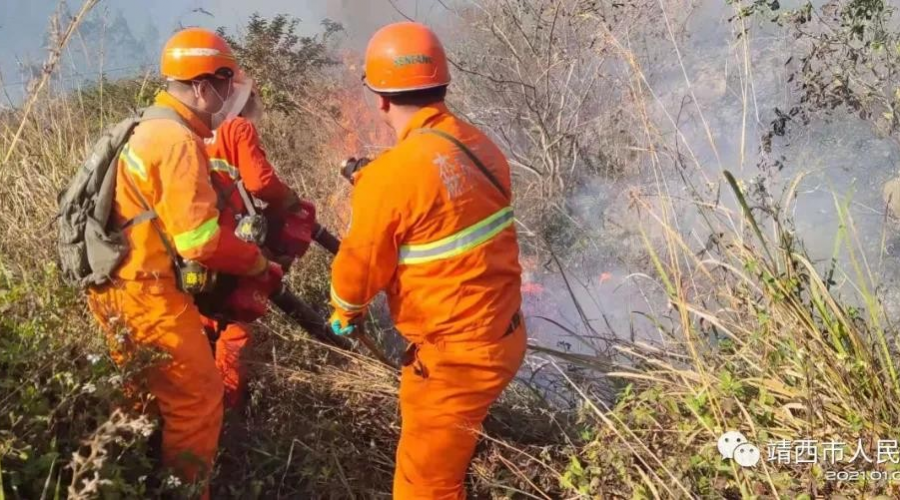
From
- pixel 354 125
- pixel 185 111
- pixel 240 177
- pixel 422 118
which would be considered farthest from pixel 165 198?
pixel 354 125

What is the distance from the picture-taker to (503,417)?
3312 mm

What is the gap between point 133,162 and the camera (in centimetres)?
268

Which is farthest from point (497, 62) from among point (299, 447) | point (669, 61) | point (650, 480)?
point (650, 480)

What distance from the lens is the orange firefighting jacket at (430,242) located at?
242 cm

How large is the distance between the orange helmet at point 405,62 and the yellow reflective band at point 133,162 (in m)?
0.91

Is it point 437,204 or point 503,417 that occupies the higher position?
point 437,204

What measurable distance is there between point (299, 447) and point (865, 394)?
91.8 inches

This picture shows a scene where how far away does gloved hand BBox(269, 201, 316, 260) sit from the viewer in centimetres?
395

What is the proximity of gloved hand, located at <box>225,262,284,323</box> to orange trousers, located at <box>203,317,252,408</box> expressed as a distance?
0.40 metres

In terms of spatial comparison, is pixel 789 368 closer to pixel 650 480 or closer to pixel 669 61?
pixel 650 480

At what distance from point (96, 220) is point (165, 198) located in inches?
11.9

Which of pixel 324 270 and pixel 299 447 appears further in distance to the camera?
pixel 324 270
